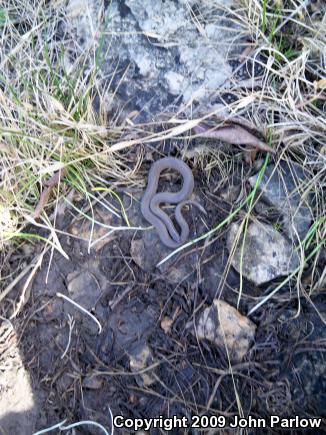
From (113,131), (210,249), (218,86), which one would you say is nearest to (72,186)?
(113,131)

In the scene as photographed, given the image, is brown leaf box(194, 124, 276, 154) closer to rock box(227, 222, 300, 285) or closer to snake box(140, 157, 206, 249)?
snake box(140, 157, 206, 249)

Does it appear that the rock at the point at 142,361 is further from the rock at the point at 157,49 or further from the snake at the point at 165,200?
the rock at the point at 157,49

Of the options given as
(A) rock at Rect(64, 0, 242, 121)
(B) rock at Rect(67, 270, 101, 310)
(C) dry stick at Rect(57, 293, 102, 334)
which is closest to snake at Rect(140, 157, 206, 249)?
(A) rock at Rect(64, 0, 242, 121)

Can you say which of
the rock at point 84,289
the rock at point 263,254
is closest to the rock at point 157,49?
the rock at point 263,254

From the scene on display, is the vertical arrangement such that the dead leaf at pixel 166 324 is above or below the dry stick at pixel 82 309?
below

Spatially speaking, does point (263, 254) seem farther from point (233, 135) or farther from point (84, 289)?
point (84, 289)

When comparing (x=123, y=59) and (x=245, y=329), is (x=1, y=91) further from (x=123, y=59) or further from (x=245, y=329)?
(x=245, y=329)

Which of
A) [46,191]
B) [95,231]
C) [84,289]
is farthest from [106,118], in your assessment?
[84,289]
